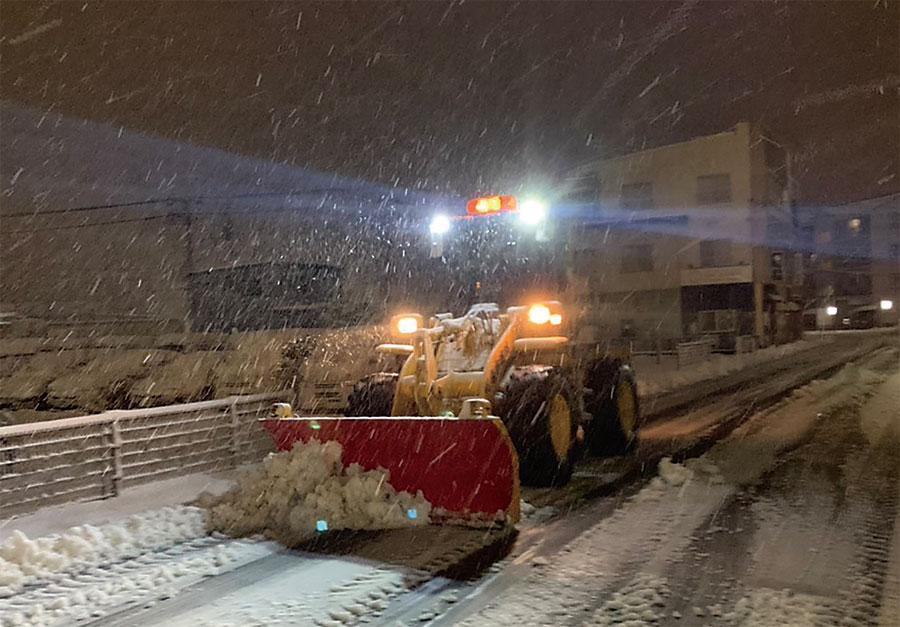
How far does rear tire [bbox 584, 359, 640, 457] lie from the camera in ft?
30.5

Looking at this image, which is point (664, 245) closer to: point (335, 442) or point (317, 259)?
point (317, 259)

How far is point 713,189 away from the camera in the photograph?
34.9 meters

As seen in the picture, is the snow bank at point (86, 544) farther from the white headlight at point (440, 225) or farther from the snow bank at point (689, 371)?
the snow bank at point (689, 371)

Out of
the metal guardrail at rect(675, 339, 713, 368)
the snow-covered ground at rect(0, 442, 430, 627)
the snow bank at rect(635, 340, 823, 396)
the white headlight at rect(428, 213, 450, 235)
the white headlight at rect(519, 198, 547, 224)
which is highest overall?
the white headlight at rect(519, 198, 547, 224)

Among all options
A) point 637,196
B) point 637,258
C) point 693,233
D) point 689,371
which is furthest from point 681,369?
point 637,196

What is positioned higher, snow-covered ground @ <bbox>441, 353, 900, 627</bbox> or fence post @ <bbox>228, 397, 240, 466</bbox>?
fence post @ <bbox>228, 397, 240, 466</bbox>

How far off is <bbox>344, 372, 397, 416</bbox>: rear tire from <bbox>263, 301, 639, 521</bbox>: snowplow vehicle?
0.01 m

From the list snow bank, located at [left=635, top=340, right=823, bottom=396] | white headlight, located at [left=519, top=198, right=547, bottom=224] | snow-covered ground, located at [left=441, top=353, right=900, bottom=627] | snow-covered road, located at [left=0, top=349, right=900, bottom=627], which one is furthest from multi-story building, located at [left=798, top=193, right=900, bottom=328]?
snow-covered road, located at [left=0, top=349, right=900, bottom=627]

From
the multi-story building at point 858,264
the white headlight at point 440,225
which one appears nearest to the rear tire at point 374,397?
the white headlight at point 440,225

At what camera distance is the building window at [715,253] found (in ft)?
114

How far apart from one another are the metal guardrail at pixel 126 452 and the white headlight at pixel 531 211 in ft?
14.4

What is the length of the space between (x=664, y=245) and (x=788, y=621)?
3279cm

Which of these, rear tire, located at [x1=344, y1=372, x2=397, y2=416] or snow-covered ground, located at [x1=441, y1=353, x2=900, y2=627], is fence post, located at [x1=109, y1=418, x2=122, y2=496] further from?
snow-covered ground, located at [x1=441, y1=353, x2=900, y2=627]

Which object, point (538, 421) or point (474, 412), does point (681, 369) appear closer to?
point (538, 421)
